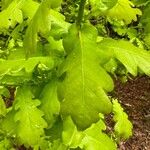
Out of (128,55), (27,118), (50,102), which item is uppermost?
(128,55)

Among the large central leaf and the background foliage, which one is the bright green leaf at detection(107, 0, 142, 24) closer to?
the background foliage

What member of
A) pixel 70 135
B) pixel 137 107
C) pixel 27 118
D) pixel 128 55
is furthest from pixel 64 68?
pixel 137 107

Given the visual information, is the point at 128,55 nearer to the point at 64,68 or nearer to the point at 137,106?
the point at 64,68

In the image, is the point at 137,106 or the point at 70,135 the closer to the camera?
the point at 70,135

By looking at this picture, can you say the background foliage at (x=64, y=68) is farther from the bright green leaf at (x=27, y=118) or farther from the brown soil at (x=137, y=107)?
the brown soil at (x=137, y=107)

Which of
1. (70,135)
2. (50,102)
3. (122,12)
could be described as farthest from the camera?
(70,135)

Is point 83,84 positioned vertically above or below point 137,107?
above

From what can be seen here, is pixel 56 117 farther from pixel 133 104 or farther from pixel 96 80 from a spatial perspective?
pixel 133 104
